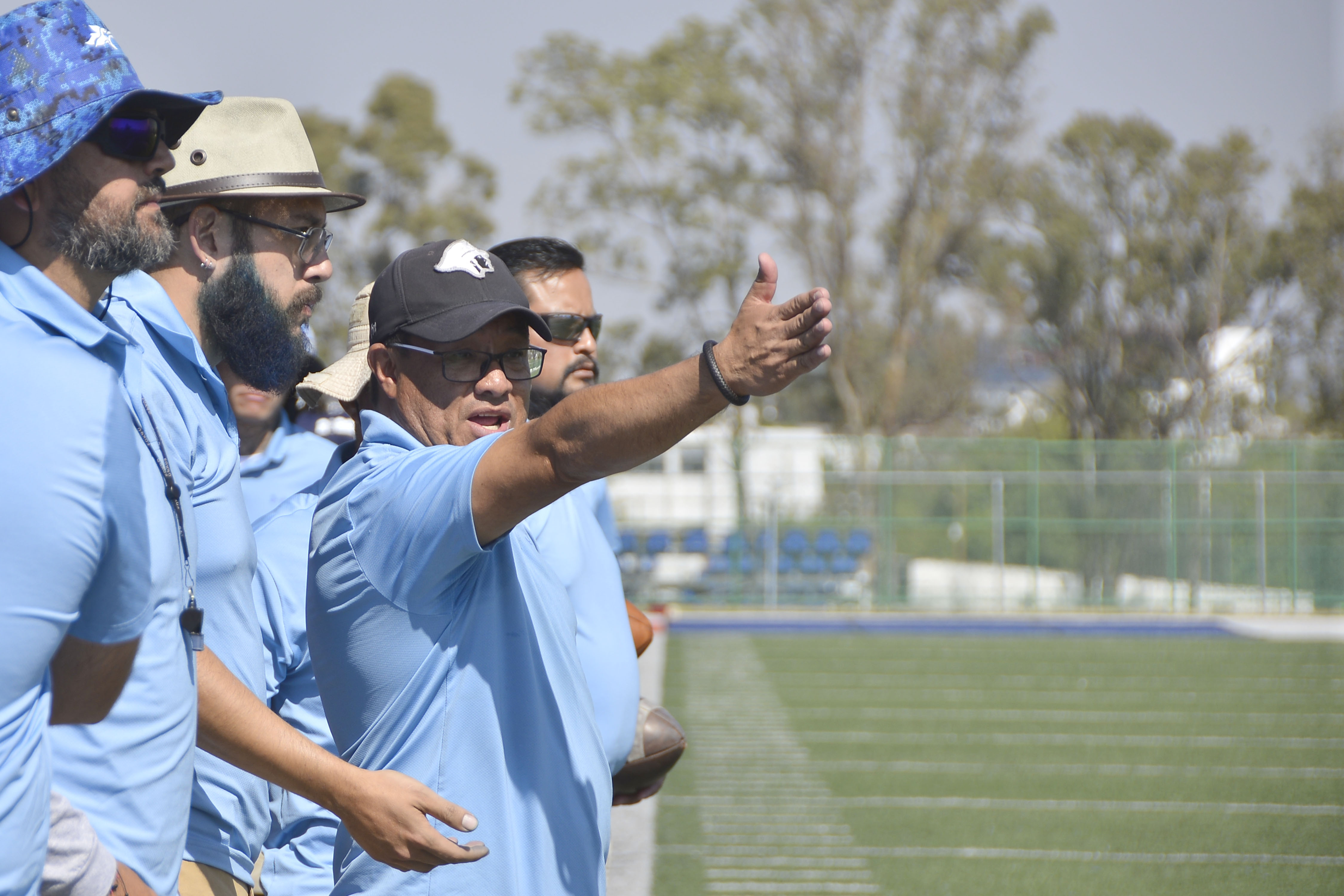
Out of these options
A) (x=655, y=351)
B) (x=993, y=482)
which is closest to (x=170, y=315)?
(x=993, y=482)

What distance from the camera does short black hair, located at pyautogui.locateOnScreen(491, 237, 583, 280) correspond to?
438 cm

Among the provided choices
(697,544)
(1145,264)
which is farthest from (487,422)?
(1145,264)

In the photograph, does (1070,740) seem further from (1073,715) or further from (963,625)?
(963,625)

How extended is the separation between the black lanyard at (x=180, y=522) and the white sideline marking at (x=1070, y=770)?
869 centimetres

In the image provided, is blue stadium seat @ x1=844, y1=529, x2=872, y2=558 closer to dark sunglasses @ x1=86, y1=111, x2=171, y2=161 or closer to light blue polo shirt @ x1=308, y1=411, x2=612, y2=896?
light blue polo shirt @ x1=308, y1=411, x2=612, y2=896

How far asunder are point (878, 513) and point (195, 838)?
24.1 m

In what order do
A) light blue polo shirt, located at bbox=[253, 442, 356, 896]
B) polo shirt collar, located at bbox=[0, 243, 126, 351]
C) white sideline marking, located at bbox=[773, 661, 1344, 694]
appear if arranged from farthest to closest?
white sideline marking, located at bbox=[773, 661, 1344, 694] < light blue polo shirt, located at bbox=[253, 442, 356, 896] < polo shirt collar, located at bbox=[0, 243, 126, 351]

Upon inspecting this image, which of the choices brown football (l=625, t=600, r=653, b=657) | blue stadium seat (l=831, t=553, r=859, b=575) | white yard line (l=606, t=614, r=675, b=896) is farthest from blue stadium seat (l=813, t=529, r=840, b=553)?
brown football (l=625, t=600, r=653, b=657)

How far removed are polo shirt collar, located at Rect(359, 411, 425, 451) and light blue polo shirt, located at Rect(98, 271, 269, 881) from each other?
313 millimetres

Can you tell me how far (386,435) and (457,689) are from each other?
50cm

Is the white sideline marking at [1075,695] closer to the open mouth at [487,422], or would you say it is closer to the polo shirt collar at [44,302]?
the open mouth at [487,422]

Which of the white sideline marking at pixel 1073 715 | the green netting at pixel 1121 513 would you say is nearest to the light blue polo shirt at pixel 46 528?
the white sideline marking at pixel 1073 715

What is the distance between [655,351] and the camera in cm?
3766

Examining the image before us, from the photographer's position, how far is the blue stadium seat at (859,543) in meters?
25.4
